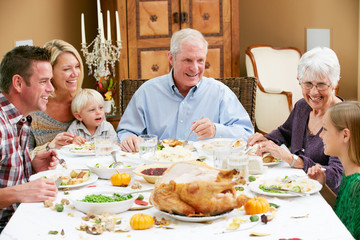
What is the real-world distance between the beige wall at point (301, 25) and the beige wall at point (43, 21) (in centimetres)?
192

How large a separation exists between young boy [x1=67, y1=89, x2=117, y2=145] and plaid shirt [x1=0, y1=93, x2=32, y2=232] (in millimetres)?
933

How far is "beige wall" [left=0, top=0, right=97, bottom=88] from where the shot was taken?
186 inches

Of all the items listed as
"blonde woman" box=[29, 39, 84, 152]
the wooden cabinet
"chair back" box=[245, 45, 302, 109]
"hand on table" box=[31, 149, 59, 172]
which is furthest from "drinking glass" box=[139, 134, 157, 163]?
"chair back" box=[245, 45, 302, 109]

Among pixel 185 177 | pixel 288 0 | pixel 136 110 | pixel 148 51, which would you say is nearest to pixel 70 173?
Answer: pixel 185 177

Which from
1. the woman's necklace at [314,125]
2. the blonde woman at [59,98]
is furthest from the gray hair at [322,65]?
the blonde woman at [59,98]

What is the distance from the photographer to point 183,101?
2.95 m

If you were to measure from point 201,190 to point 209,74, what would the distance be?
12.3 ft

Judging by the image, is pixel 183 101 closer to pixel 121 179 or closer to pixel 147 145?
pixel 147 145

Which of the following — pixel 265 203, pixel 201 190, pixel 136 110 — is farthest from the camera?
pixel 136 110

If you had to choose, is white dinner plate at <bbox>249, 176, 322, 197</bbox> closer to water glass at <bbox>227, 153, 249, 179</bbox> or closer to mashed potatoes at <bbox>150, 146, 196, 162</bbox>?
water glass at <bbox>227, 153, 249, 179</bbox>

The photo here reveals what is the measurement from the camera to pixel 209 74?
16.2 feet

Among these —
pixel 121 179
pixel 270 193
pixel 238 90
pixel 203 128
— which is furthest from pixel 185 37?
pixel 270 193

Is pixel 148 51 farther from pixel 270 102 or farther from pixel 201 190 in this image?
pixel 201 190

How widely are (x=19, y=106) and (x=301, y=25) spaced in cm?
443
